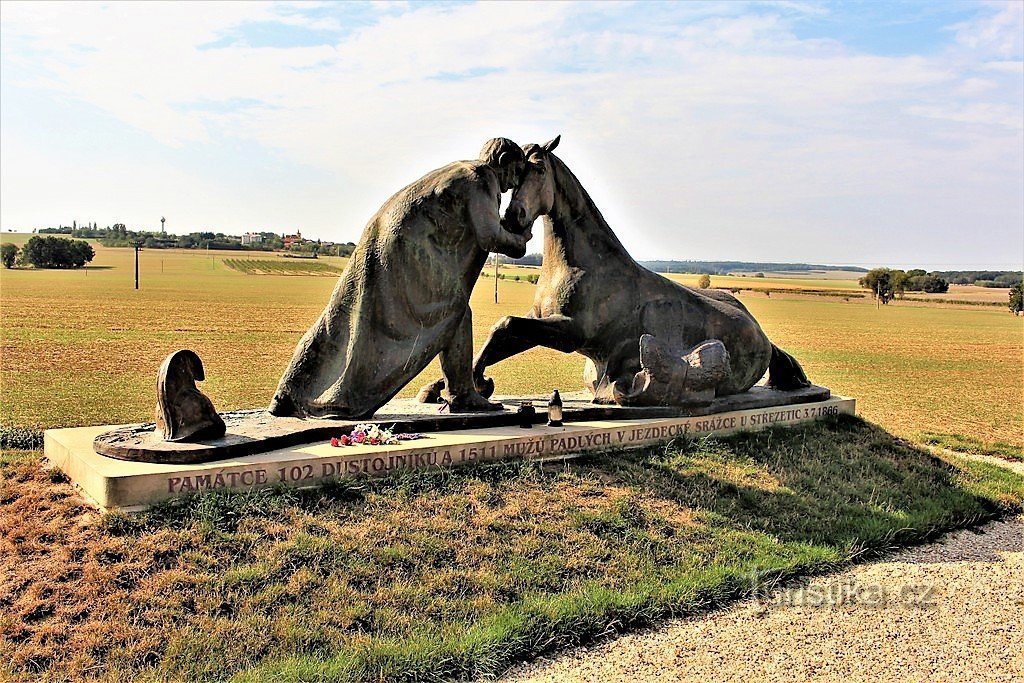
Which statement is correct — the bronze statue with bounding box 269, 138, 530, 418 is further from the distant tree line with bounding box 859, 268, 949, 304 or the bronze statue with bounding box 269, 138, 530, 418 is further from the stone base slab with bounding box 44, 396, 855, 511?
the distant tree line with bounding box 859, 268, 949, 304

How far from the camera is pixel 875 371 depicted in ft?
70.2

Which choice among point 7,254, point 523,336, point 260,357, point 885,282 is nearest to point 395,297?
Result: point 523,336

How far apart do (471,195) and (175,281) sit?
56178 mm

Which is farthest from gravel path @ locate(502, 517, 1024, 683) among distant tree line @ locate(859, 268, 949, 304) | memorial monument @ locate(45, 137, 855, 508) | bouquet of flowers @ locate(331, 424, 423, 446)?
distant tree line @ locate(859, 268, 949, 304)

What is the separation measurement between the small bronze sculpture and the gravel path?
3305 mm

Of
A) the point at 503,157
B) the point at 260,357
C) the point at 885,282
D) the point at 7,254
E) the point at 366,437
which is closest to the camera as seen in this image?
the point at 366,437

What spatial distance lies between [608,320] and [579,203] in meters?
1.34

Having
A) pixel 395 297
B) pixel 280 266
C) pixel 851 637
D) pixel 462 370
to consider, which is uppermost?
pixel 280 266

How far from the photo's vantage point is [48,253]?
215 feet

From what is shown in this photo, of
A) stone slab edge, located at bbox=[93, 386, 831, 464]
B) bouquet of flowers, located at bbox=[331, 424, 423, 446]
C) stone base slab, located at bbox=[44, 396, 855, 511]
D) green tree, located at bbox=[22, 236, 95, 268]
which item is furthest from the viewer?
green tree, located at bbox=[22, 236, 95, 268]

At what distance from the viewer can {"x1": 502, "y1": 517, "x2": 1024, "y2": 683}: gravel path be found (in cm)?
527

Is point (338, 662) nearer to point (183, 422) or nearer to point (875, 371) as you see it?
point (183, 422)

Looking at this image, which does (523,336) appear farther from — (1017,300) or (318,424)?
(1017,300)

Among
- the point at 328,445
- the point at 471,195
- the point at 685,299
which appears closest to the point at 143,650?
the point at 328,445
